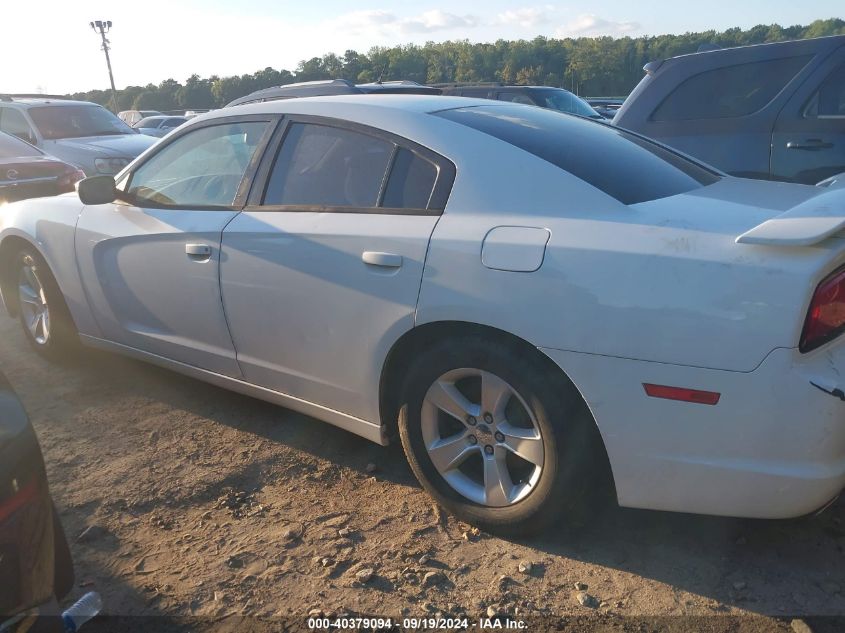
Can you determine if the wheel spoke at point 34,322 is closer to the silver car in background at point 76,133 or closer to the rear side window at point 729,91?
the rear side window at point 729,91

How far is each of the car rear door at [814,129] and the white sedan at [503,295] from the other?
6.62 ft

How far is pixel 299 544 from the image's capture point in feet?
9.14

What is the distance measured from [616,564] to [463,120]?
176 cm

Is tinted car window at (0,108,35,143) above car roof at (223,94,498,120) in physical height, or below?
below

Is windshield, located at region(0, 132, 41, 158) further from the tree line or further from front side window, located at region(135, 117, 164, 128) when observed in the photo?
the tree line

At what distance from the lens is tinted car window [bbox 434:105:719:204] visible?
8.99 ft

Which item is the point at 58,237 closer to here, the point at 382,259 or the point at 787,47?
the point at 382,259

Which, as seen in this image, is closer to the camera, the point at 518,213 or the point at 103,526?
the point at 518,213

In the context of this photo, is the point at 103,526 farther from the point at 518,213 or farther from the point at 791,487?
the point at 791,487

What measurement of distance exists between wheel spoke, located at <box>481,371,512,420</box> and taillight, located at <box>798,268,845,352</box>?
93cm

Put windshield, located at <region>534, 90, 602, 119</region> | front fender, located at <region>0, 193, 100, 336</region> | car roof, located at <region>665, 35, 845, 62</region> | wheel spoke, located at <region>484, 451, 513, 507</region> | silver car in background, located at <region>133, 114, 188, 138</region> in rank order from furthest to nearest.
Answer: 1. silver car in background, located at <region>133, 114, 188, 138</region>
2. windshield, located at <region>534, 90, 602, 119</region>
3. car roof, located at <region>665, 35, 845, 62</region>
4. front fender, located at <region>0, 193, 100, 336</region>
5. wheel spoke, located at <region>484, 451, 513, 507</region>

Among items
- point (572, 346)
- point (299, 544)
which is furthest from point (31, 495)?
point (572, 346)

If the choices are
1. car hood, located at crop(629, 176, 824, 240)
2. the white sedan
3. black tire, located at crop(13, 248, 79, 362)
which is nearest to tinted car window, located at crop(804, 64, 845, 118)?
the white sedan

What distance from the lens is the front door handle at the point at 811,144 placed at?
4938 mm
